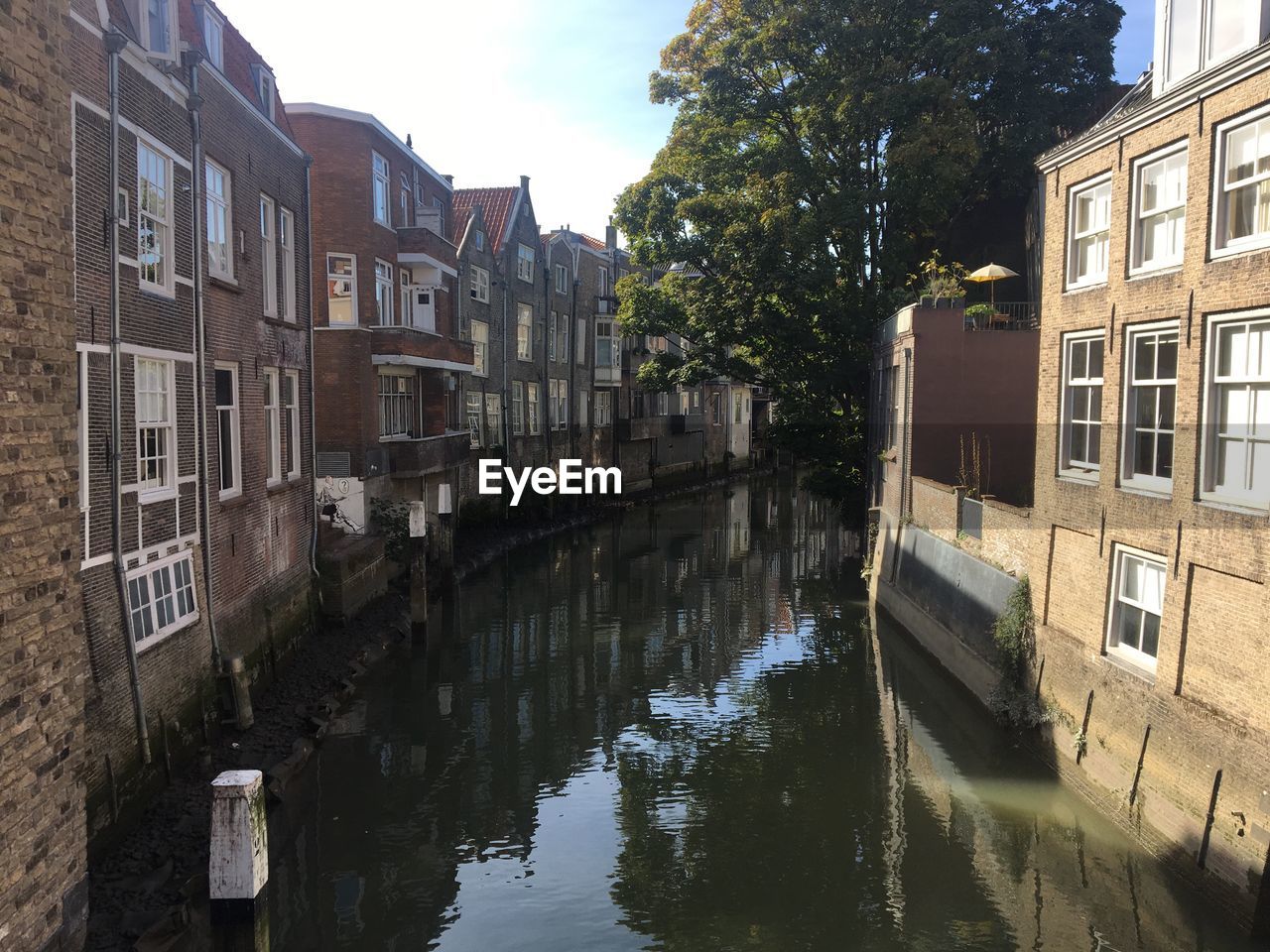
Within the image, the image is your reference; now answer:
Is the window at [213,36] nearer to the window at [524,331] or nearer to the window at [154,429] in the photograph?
the window at [154,429]

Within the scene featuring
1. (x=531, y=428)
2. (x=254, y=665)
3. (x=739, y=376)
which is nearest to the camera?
(x=254, y=665)

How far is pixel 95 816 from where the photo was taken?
358 inches

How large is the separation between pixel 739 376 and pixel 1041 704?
1931 centimetres

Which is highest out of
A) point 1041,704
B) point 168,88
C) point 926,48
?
point 926,48

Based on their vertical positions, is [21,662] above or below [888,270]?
below

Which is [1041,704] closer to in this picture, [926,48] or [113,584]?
[113,584]

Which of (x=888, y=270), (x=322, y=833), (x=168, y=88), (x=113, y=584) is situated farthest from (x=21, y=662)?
(x=888, y=270)

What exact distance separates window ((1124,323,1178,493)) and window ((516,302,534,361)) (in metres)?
28.4

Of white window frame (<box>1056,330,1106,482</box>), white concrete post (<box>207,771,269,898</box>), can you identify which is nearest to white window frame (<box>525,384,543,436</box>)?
white window frame (<box>1056,330,1106,482</box>)

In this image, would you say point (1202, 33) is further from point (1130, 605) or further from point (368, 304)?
point (368, 304)

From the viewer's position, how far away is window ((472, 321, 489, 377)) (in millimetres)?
33938

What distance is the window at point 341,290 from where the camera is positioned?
74.5 ft

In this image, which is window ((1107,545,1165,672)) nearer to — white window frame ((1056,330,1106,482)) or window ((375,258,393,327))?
white window frame ((1056,330,1106,482))

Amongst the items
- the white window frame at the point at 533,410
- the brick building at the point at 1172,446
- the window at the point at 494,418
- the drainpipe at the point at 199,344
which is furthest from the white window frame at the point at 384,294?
the brick building at the point at 1172,446
